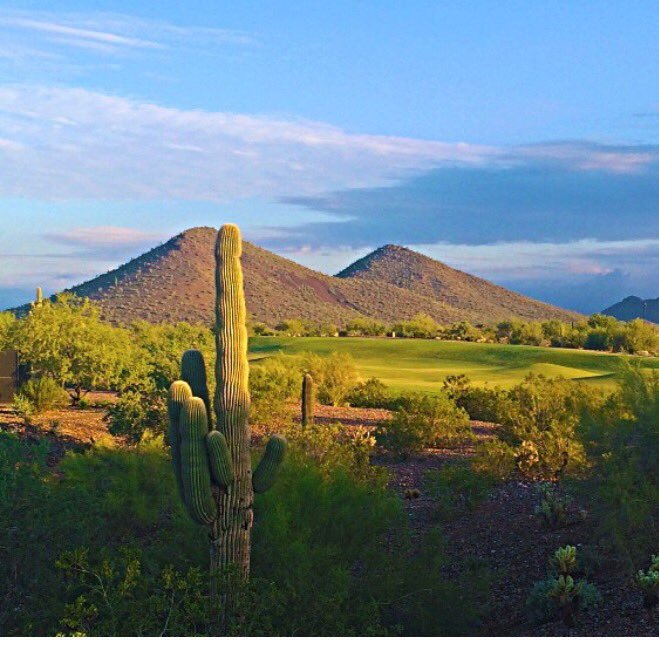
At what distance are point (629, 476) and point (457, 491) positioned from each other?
206 inches

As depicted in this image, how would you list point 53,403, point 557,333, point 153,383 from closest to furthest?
point 153,383, point 53,403, point 557,333

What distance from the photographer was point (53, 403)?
27.5 m

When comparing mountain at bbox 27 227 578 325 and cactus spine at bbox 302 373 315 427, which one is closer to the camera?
cactus spine at bbox 302 373 315 427

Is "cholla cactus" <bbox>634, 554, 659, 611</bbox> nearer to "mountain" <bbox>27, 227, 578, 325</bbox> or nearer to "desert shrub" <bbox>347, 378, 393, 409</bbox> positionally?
"desert shrub" <bbox>347, 378, 393, 409</bbox>

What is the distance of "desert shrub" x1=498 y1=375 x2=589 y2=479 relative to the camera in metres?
19.4

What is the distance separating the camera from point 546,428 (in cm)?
2150

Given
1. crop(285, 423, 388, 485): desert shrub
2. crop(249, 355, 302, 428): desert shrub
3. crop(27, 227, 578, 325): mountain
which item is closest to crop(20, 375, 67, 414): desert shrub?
crop(249, 355, 302, 428): desert shrub

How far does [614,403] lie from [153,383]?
11.1 m

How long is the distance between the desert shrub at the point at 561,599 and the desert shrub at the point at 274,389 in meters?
15.6

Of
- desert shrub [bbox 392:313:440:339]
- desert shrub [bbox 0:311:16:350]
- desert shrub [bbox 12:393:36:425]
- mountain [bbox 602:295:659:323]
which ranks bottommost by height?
desert shrub [bbox 12:393:36:425]

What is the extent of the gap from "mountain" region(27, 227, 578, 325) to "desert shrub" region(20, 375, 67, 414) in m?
50.4

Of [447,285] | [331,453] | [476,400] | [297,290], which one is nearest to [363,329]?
[297,290]
